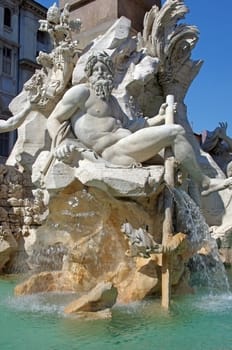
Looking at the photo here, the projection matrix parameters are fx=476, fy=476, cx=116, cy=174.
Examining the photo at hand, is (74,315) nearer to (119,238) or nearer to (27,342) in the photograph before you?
(27,342)

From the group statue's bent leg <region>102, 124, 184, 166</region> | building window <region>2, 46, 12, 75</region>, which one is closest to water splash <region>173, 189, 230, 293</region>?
statue's bent leg <region>102, 124, 184, 166</region>

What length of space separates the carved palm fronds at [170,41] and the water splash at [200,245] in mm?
3150

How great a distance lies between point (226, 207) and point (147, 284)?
3.56 meters

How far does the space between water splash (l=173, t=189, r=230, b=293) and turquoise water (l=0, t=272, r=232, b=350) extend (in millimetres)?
748

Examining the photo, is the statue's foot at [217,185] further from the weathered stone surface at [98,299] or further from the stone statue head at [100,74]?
the weathered stone surface at [98,299]

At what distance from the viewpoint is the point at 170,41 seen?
7805 millimetres

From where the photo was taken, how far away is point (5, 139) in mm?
23375

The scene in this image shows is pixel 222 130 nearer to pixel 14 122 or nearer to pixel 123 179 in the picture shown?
pixel 14 122

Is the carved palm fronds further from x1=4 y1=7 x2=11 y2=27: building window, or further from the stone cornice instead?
the stone cornice

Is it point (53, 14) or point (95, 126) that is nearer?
point (95, 126)

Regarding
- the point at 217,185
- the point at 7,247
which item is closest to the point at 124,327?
the point at 217,185

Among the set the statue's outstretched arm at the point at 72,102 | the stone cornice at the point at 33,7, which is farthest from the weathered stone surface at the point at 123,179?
the stone cornice at the point at 33,7

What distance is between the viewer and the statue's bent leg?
502cm

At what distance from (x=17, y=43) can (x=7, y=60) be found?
1.25m
